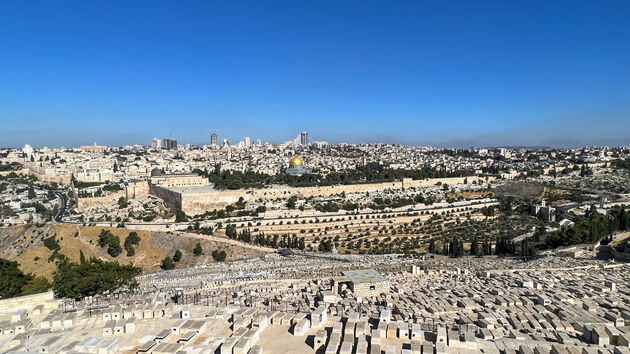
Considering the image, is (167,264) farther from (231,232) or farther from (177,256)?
(231,232)

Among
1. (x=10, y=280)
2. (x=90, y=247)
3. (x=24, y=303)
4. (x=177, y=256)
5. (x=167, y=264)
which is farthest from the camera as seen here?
(x=90, y=247)

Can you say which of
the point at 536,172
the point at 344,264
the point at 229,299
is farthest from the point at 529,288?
the point at 536,172

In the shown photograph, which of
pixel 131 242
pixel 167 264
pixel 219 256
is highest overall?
pixel 131 242

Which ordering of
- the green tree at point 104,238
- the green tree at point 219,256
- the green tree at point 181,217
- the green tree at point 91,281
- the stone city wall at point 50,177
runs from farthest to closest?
the stone city wall at point 50,177 < the green tree at point 181,217 < the green tree at point 104,238 < the green tree at point 219,256 < the green tree at point 91,281

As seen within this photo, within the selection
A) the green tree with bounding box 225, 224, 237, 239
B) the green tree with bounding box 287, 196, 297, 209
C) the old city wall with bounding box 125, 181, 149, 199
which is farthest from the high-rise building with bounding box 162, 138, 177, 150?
the green tree with bounding box 225, 224, 237, 239

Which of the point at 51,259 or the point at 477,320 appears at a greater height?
the point at 477,320

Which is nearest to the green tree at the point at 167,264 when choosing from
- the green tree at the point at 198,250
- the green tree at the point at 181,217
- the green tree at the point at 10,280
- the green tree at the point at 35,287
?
the green tree at the point at 198,250

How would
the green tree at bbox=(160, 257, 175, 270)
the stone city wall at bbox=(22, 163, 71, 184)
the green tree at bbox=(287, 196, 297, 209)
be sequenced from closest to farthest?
the green tree at bbox=(160, 257, 175, 270) → the green tree at bbox=(287, 196, 297, 209) → the stone city wall at bbox=(22, 163, 71, 184)

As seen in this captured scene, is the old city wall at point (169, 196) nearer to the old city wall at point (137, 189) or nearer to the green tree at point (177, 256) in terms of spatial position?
the old city wall at point (137, 189)

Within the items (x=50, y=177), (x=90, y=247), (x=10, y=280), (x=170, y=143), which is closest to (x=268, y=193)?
(x=90, y=247)

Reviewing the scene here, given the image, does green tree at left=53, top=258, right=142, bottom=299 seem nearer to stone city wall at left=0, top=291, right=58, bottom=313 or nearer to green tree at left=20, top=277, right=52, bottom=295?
green tree at left=20, top=277, right=52, bottom=295

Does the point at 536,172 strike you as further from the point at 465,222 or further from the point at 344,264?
the point at 344,264
